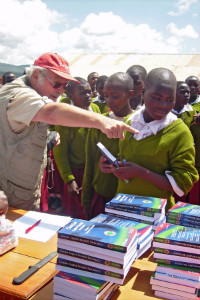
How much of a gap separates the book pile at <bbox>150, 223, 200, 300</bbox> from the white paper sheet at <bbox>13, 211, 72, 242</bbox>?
0.64 m

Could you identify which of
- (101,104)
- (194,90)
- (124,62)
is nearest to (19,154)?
(101,104)

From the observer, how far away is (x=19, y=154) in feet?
6.23

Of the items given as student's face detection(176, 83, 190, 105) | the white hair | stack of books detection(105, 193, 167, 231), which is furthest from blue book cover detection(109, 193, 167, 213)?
student's face detection(176, 83, 190, 105)

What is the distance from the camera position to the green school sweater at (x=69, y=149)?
10.4 ft

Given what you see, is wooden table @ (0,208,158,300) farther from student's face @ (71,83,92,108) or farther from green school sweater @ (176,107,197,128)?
green school sweater @ (176,107,197,128)

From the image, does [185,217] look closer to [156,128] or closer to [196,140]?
[156,128]

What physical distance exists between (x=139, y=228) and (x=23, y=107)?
0.90m

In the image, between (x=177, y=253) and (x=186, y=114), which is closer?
(x=177, y=253)

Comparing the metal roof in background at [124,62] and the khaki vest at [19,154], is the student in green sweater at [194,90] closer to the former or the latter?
the khaki vest at [19,154]

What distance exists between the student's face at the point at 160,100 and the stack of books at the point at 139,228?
79 cm

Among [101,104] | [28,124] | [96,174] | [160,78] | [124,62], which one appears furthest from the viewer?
[124,62]

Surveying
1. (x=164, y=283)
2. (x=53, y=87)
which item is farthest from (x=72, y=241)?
(x=53, y=87)

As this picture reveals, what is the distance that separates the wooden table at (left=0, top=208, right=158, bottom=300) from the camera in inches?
46.8

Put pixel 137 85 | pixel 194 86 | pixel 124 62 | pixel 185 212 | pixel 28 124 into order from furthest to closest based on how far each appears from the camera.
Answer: pixel 124 62
pixel 194 86
pixel 137 85
pixel 28 124
pixel 185 212
